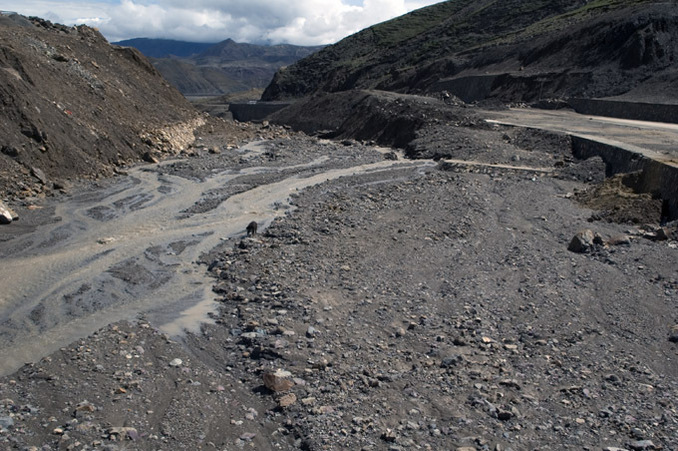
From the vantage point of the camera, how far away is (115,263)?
13.3 metres

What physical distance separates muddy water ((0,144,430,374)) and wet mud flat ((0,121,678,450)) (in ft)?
1.22

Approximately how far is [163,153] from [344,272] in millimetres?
15876

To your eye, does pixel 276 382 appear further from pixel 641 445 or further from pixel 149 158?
pixel 149 158

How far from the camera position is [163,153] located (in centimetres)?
2602

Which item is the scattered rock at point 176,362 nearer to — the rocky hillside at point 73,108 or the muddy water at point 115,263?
the muddy water at point 115,263

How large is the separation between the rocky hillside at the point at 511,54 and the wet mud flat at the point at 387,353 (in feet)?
81.1

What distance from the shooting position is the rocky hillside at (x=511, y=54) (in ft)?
125

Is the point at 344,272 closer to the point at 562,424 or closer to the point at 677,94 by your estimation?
the point at 562,424

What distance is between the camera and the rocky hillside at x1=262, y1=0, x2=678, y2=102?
38.2 meters

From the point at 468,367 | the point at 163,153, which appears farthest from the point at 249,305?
the point at 163,153

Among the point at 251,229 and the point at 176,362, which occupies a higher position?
the point at 251,229

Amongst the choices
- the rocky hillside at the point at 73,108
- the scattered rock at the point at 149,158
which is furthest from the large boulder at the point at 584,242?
the scattered rock at the point at 149,158

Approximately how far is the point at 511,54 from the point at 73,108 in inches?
1444

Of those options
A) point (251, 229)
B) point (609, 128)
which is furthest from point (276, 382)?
point (609, 128)
